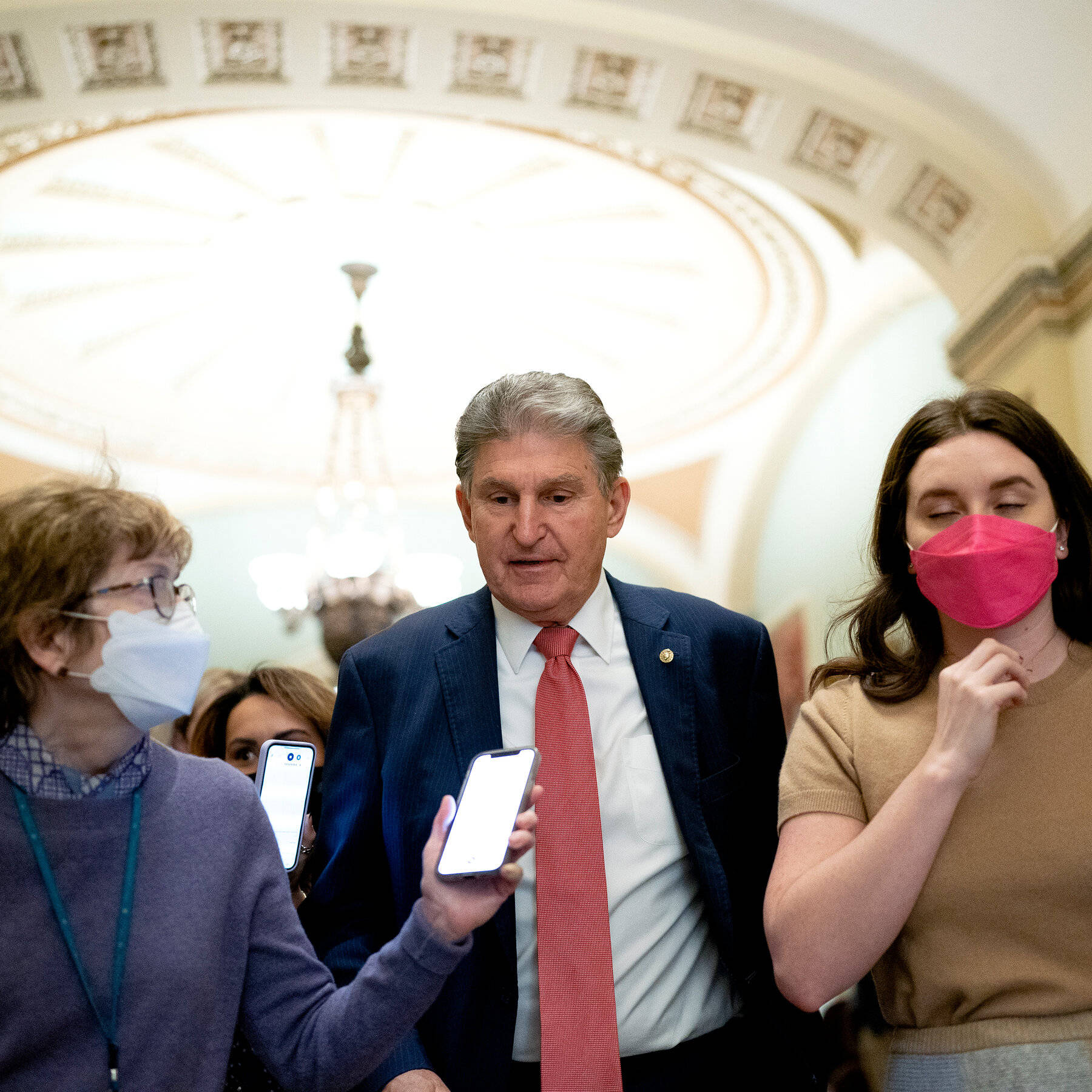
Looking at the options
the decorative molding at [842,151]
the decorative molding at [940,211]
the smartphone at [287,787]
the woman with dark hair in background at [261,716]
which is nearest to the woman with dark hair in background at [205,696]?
the woman with dark hair in background at [261,716]

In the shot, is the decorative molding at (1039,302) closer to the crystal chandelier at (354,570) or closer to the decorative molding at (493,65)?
the decorative molding at (493,65)

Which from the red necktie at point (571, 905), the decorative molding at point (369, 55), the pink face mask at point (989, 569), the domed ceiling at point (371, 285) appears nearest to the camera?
the pink face mask at point (989, 569)

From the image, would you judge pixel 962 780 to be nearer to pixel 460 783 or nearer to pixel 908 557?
pixel 908 557

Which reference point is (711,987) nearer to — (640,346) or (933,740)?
(933,740)

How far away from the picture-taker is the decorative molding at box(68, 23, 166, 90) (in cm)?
630

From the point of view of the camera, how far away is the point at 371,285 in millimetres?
11062

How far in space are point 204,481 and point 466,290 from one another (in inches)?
164

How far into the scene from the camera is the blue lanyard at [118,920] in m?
1.77

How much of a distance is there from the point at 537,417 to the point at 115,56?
5.19 metres

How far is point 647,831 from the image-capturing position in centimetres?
238

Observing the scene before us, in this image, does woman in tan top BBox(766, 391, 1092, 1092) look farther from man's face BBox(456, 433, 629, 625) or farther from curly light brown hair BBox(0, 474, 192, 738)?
curly light brown hair BBox(0, 474, 192, 738)

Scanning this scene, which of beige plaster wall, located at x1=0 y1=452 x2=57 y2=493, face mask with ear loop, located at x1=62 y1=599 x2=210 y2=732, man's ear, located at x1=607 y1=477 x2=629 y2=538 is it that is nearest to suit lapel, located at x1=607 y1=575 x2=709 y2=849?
man's ear, located at x1=607 y1=477 x2=629 y2=538

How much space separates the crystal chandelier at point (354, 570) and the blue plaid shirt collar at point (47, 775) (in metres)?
8.23

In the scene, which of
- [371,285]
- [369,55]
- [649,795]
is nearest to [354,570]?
[371,285]
